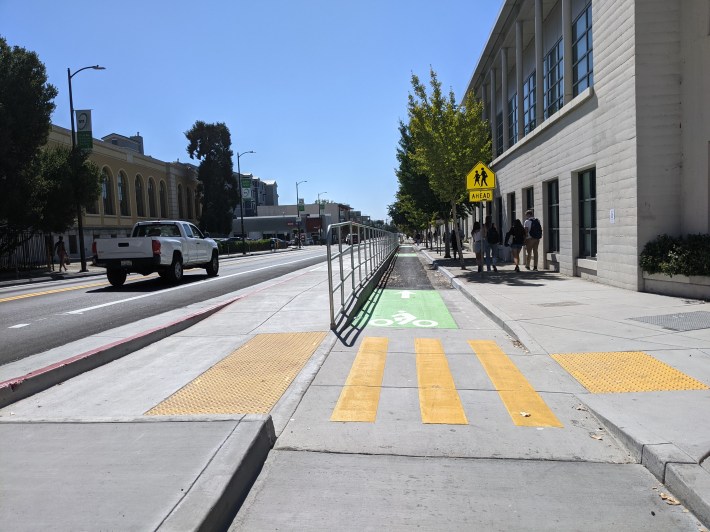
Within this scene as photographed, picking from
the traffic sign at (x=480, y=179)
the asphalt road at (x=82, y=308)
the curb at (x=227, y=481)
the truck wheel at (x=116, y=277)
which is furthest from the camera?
the truck wheel at (x=116, y=277)

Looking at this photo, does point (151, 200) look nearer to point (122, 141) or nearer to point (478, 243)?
point (122, 141)

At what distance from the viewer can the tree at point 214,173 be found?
64312mm

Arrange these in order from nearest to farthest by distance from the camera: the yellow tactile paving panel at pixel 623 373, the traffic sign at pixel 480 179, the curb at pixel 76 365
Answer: the curb at pixel 76 365 < the yellow tactile paving panel at pixel 623 373 < the traffic sign at pixel 480 179

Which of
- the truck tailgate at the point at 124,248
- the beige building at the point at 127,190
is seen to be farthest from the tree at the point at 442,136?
the beige building at the point at 127,190

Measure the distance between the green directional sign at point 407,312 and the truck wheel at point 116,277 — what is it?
8.15 metres

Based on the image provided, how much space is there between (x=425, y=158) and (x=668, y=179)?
10.7 m

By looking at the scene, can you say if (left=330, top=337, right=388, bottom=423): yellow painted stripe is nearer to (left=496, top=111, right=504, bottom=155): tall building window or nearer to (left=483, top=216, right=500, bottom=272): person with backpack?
(left=483, top=216, right=500, bottom=272): person with backpack

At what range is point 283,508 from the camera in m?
3.37

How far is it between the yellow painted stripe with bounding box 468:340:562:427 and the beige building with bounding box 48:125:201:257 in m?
36.9

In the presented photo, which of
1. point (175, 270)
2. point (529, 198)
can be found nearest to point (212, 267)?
point (175, 270)

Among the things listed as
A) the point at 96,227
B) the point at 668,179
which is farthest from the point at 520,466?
the point at 96,227

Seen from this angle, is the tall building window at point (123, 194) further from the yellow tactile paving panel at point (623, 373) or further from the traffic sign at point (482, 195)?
the yellow tactile paving panel at point (623, 373)

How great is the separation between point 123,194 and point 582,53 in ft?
137

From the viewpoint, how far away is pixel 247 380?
5.87 m
